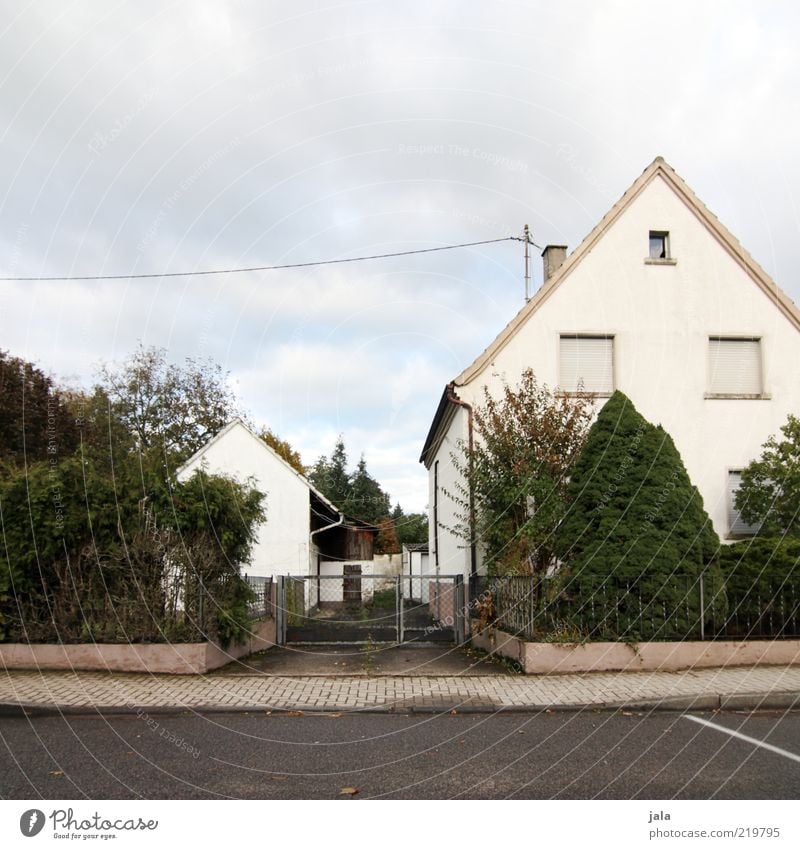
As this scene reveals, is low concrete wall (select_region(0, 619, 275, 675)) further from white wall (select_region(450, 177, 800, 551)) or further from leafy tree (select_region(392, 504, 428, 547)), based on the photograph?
leafy tree (select_region(392, 504, 428, 547))

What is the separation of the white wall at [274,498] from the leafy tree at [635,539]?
14.9 metres

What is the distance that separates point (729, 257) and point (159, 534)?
13.3 m

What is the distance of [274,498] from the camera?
86.9 ft

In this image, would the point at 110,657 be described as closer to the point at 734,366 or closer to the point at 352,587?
the point at 734,366

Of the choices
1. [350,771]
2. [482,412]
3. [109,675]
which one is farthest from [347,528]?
[350,771]

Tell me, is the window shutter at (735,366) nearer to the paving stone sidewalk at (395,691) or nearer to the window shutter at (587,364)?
the window shutter at (587,364)

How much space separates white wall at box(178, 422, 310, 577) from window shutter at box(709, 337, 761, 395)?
13887 mm

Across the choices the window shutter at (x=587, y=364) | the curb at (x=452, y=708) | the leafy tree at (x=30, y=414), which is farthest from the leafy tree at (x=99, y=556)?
the leafy tree at (x=30, y=414)

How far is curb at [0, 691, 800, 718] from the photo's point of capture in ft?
28.9

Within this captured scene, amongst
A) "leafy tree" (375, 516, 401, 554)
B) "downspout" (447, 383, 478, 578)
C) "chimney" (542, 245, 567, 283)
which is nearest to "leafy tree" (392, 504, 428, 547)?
"leafy tree" (375, 516, 401, 554)

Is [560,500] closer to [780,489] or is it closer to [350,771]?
[780,489]

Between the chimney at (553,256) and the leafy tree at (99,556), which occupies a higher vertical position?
the chimney at (553,256)

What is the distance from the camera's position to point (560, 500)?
13.8m

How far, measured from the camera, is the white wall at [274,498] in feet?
86.5
